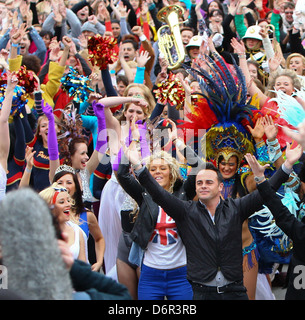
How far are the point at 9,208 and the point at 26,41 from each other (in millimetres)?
8155

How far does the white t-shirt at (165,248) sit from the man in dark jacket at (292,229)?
0.93m

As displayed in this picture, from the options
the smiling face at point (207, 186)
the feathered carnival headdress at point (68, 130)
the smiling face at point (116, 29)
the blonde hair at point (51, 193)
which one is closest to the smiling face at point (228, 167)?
the smiling face at point (207, 186)

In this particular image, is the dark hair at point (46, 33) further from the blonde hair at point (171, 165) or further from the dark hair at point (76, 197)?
the blonde hair at point (171, 165)

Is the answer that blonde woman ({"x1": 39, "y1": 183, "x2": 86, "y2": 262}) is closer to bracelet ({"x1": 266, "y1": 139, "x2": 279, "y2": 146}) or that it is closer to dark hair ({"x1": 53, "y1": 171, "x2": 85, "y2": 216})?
dark hair ({"x1": 53, "y1": 171, "x2": 85, "y2": 216})

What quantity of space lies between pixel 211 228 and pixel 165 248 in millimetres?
611

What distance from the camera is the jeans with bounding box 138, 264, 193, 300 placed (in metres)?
5.04

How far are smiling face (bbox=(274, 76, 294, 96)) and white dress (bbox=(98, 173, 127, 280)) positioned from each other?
A: 2.00 metres

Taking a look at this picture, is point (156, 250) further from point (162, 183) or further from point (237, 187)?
point (237, 187)

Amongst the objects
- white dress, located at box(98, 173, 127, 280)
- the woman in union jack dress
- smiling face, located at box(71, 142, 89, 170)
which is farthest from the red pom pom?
the woman in union jack dress

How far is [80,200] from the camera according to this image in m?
5.61

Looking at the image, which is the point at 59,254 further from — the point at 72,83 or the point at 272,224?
the point at 72,83

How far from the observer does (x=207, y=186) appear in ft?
15.5

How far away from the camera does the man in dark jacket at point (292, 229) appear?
432cm
